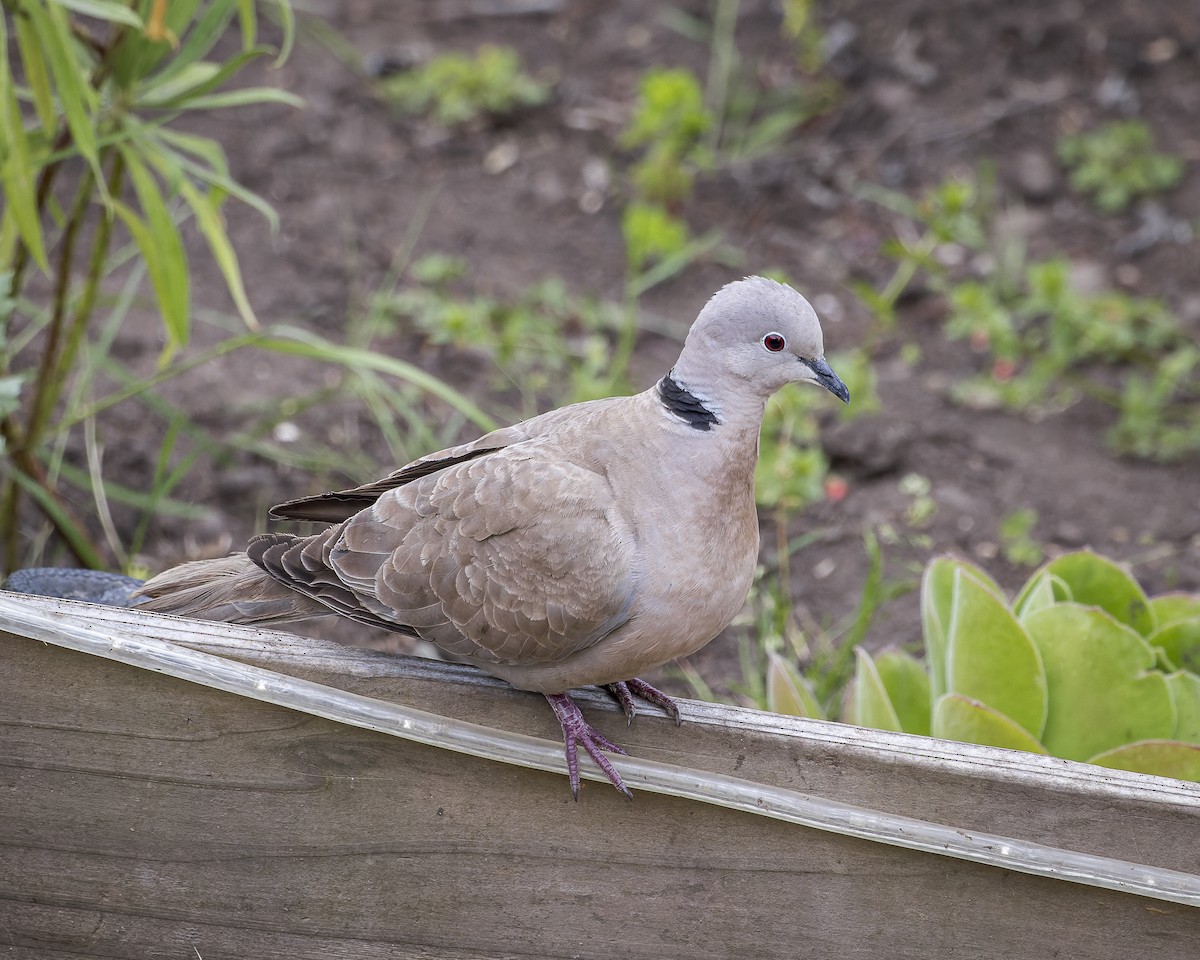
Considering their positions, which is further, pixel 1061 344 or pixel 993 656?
pixel 1061 344

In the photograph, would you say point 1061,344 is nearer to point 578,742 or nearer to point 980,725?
point 980,725

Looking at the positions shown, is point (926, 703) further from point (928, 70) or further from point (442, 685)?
point (928, 70)

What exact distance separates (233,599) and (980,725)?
113 cm

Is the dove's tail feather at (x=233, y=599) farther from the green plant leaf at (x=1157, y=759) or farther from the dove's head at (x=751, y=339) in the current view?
the green plant leaf at (x=1157, y=759)

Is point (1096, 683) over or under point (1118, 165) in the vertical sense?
under

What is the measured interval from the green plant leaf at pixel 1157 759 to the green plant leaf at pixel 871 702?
0.31 metres

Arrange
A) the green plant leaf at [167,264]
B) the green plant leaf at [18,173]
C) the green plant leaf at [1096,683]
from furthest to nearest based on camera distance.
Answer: the green plant leaf at [167,264] → the green plant leaf at [18,173] → the green plant leaf at [1096,683]

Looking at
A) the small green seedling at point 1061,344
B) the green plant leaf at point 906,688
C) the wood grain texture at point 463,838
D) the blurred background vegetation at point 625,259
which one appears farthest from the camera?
the small green seedling at point 1061,344

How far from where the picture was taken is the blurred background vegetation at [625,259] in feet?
8.20

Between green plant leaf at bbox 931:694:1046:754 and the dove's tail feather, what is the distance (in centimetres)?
94

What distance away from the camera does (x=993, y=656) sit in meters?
1.96

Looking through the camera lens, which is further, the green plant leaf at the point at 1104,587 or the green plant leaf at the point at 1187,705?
the green plant leaf at the point at 1104,587

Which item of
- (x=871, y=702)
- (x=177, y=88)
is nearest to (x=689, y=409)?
(x=871, y=702)

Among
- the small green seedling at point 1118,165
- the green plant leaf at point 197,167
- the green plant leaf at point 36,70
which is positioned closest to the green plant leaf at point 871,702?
the green plant leaf at point 197,167
